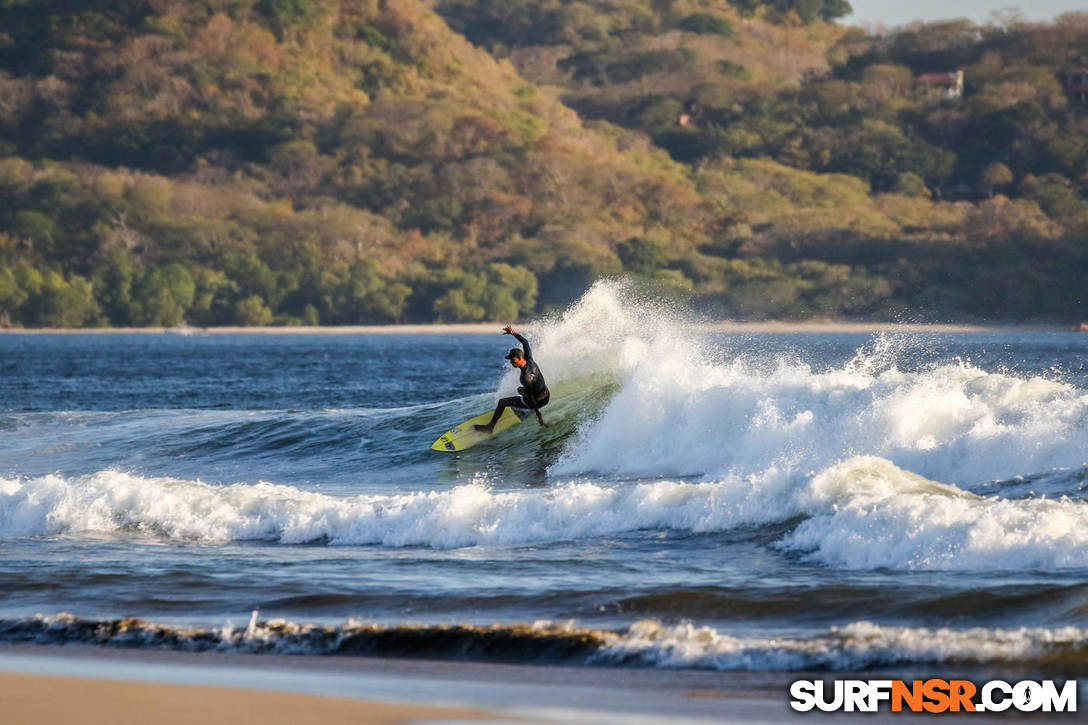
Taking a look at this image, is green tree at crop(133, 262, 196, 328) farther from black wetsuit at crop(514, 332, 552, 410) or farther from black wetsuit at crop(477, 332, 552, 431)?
black wetsuit at crop(514, 332, 552, 410)

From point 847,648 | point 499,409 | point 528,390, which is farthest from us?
point 499,409

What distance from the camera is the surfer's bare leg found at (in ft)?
75.3

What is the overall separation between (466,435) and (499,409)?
1.01 m

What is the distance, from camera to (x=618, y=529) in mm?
15227

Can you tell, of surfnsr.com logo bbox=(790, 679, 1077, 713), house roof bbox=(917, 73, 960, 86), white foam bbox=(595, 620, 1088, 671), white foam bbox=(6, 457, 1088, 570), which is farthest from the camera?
house roof bbox=(917, 73, 960, 86)

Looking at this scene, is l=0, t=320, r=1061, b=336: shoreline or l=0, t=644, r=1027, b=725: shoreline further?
l=0, t=320, r=1061, b=336: shoreline

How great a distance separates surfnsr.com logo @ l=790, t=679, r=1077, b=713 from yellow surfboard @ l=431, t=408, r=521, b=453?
47.6ft

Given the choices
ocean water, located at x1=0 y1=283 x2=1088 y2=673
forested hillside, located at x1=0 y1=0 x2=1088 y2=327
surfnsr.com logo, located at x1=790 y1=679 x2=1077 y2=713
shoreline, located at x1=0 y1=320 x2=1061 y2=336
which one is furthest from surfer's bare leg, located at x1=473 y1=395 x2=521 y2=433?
forested hillside, located at x1=0 y1=0 x2=1088 y2=327

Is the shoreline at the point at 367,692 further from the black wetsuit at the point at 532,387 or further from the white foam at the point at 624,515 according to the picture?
the black wetsuit at the point at 532,387

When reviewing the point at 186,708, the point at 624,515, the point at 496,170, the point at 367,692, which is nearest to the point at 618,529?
the point at 624,515

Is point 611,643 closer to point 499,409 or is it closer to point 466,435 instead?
point 499,409

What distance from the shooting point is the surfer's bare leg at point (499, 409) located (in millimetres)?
22938

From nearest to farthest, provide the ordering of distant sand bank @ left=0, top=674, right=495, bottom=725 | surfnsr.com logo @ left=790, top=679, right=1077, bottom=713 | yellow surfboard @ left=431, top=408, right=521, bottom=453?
distant sand bank @ left=0, top=674, right=495, bottom=725 → surfnsr.com logo @ left=790, top=679, right=1077, bottom=713 → yellow surfboard @ left=431, top=408, right=521, bottom=453

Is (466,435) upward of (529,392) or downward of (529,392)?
downward
